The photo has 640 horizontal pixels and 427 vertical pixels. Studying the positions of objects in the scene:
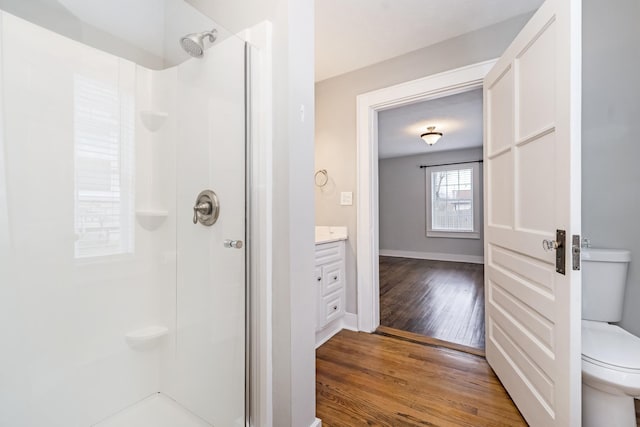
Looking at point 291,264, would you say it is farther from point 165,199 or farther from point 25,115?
point 25,115

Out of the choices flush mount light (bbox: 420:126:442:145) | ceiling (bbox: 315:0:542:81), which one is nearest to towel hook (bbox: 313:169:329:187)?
ceiling (bbox: 315:0:542:81)

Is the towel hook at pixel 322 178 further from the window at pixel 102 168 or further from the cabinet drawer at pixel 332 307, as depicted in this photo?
the window at pixel 102 168

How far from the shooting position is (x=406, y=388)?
1.63 meters

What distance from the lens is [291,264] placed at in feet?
3.78

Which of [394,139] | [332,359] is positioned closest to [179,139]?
[332,359]

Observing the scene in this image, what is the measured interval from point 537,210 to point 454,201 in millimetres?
4965

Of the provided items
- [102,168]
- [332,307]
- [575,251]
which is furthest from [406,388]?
[102,168]

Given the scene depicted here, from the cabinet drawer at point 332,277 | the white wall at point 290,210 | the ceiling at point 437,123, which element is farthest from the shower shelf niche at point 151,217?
the ceiling at point 437,123

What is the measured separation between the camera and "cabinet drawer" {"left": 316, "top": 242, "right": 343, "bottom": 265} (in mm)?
2121

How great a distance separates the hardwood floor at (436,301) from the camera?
2432 millimetres

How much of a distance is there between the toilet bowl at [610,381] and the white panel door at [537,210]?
0.42ft

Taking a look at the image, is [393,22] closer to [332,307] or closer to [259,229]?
[259,229]

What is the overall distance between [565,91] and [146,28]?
2.09 m

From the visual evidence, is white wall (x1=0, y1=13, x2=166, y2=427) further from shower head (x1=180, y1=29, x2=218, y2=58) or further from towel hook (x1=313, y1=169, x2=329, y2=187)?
towel hook (x1=313, y1=169, x2=329, y2=187)
